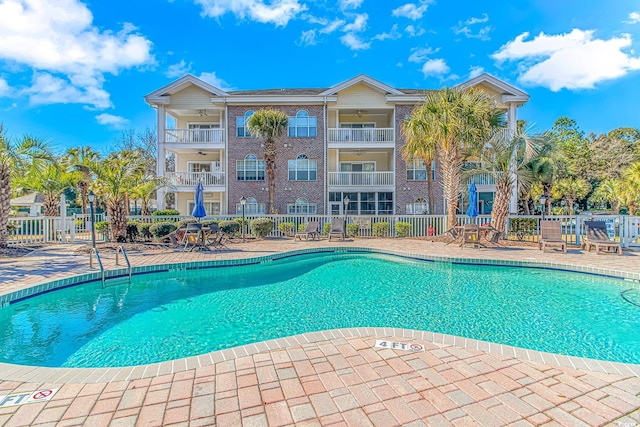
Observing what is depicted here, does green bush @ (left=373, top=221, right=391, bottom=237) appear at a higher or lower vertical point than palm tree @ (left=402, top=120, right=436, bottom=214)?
lower

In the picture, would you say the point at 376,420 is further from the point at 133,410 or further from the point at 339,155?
the point at 339,155

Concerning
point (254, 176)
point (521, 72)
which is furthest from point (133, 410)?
point (521, 72)

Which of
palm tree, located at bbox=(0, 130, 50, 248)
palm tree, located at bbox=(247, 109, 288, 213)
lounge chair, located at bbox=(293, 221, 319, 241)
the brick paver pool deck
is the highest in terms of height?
palm tree, located at bbox=(247, 109, 288, 213)

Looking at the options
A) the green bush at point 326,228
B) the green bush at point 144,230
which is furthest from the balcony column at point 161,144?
the green bush at point 326,228

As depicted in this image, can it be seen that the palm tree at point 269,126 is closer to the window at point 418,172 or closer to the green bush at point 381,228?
the green bush at point 381,228

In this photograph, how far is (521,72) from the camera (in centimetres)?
2509

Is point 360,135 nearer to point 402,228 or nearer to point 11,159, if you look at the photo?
point 402,228

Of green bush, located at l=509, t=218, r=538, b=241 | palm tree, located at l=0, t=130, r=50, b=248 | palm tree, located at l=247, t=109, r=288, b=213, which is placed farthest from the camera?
palm tree, located at l=247, t=109, r=288, b=213

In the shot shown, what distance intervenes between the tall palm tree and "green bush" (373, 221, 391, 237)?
120 inches

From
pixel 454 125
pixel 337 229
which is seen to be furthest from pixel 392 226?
pixel 454 125

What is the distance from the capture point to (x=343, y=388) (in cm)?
279

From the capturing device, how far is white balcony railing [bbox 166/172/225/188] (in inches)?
816

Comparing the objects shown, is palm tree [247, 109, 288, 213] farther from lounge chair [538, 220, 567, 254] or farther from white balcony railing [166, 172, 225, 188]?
lounge chair [538, 220, 567, 254]

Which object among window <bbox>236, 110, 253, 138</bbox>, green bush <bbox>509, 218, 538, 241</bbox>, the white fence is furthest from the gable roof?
green bush <bbox>509, 218, 538, 241</bbox>
